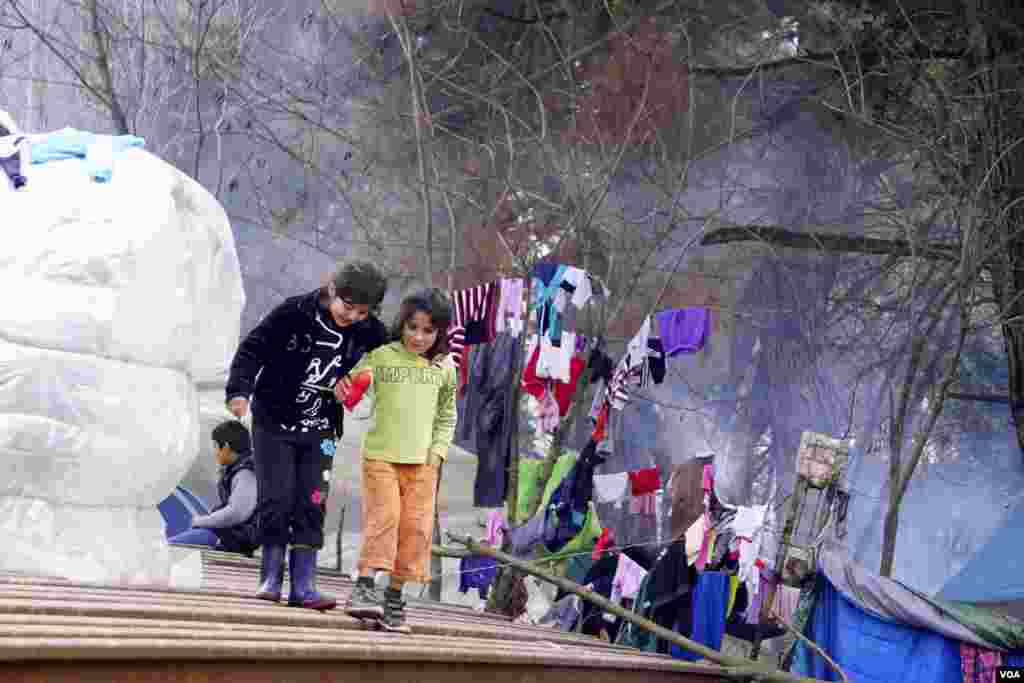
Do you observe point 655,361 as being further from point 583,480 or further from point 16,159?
point 16,159

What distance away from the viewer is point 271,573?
5895 millimetres

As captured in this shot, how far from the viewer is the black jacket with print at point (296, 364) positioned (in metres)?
5.76

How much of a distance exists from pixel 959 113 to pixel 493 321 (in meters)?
3.98

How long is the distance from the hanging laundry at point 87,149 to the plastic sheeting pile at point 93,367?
0.15 ft

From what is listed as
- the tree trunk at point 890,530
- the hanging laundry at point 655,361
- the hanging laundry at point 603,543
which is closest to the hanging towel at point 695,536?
the hanging laundry at point 603,543

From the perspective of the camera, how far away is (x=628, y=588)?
10.8m

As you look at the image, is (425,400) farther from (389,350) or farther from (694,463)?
(694,463)

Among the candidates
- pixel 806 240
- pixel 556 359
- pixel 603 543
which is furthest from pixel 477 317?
pixel 806 240

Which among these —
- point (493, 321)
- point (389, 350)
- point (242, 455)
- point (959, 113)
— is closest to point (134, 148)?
point (389, 350)

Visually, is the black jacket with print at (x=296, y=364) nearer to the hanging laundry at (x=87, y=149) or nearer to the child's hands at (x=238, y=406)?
the child's hands at (x=238, y=406)

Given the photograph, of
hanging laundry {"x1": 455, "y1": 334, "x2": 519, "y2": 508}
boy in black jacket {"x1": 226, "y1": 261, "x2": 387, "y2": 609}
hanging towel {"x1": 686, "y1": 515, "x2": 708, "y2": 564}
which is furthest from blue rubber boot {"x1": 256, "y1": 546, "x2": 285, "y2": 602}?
hanging laundry {"x1": 455, "y1": 334, "x2": 519, "y2": 508}

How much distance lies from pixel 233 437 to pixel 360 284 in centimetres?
401

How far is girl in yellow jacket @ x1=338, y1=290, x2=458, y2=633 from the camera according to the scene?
5859 millimetres

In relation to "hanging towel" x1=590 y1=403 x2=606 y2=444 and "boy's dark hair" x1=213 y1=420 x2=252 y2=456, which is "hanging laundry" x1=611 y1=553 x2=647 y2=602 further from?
"boy's dark hair" x1=213 y1=420 x2=252 y2=456
